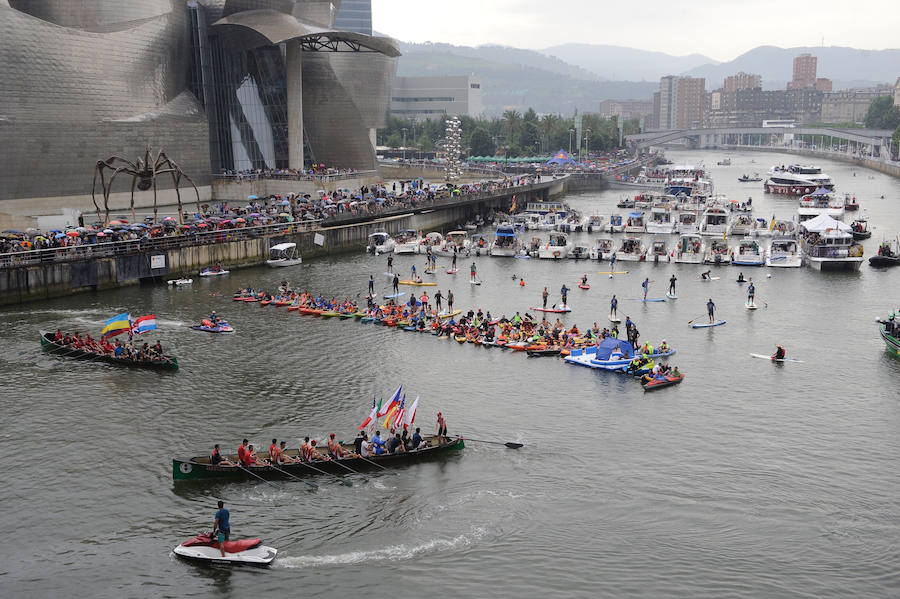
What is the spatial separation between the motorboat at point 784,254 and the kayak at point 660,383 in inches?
1397

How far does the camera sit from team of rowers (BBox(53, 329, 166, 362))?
4278 cm

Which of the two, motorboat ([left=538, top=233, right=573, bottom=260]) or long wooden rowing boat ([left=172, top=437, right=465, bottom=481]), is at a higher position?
motorboat ([left=538, top=233, right=573, bottom=260])

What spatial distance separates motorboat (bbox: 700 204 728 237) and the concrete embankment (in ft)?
90.4

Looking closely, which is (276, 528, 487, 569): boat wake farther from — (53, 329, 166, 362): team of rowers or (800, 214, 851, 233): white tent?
(800, 214, 851, 233): white tent

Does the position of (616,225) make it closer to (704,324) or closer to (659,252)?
(659,252)

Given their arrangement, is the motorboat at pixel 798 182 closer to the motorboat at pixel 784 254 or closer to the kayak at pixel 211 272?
the motorboat at pixel 784 254

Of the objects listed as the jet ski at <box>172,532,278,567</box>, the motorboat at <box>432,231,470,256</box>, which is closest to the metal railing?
the motorboat at <box>432,231,470,256</box>

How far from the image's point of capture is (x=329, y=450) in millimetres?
30656

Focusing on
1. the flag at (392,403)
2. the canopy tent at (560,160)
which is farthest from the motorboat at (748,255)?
the canopy tent at (560,160)

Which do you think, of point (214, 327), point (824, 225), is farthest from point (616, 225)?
point (214, 327)

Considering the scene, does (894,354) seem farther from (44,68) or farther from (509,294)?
(44,68)

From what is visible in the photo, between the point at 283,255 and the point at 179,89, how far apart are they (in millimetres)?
34445

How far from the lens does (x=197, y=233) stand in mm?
68188

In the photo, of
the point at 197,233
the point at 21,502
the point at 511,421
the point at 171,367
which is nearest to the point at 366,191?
the point at 197,233
